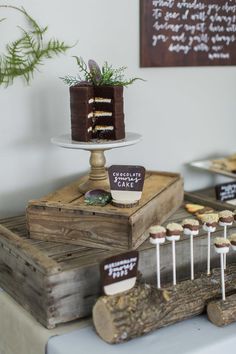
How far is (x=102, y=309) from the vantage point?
3.53ft

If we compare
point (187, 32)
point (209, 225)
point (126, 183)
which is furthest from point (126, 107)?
point (209, 225)

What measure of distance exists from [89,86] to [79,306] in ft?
1.86

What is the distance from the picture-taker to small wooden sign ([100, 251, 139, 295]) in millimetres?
1071

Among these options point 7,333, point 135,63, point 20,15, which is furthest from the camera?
point 135,63

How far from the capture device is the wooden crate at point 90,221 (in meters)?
1.26

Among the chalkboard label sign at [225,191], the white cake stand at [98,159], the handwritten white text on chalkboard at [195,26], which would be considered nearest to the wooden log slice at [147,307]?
the white cake stand at [98,159]

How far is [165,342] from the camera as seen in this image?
43.3 inches

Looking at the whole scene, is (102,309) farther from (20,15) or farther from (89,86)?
(20,15)

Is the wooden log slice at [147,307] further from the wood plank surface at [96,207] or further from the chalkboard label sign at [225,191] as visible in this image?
the chalkboard label sign at [225,191]

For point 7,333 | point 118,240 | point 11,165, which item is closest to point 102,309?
point 118,240

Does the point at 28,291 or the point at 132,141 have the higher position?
the point at 132,141

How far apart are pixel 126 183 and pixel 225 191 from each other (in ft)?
1.85

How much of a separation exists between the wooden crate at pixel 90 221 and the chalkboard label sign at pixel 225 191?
38cm

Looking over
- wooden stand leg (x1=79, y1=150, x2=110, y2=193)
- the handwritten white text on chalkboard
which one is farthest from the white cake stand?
the handwritten white text on chalkboard
